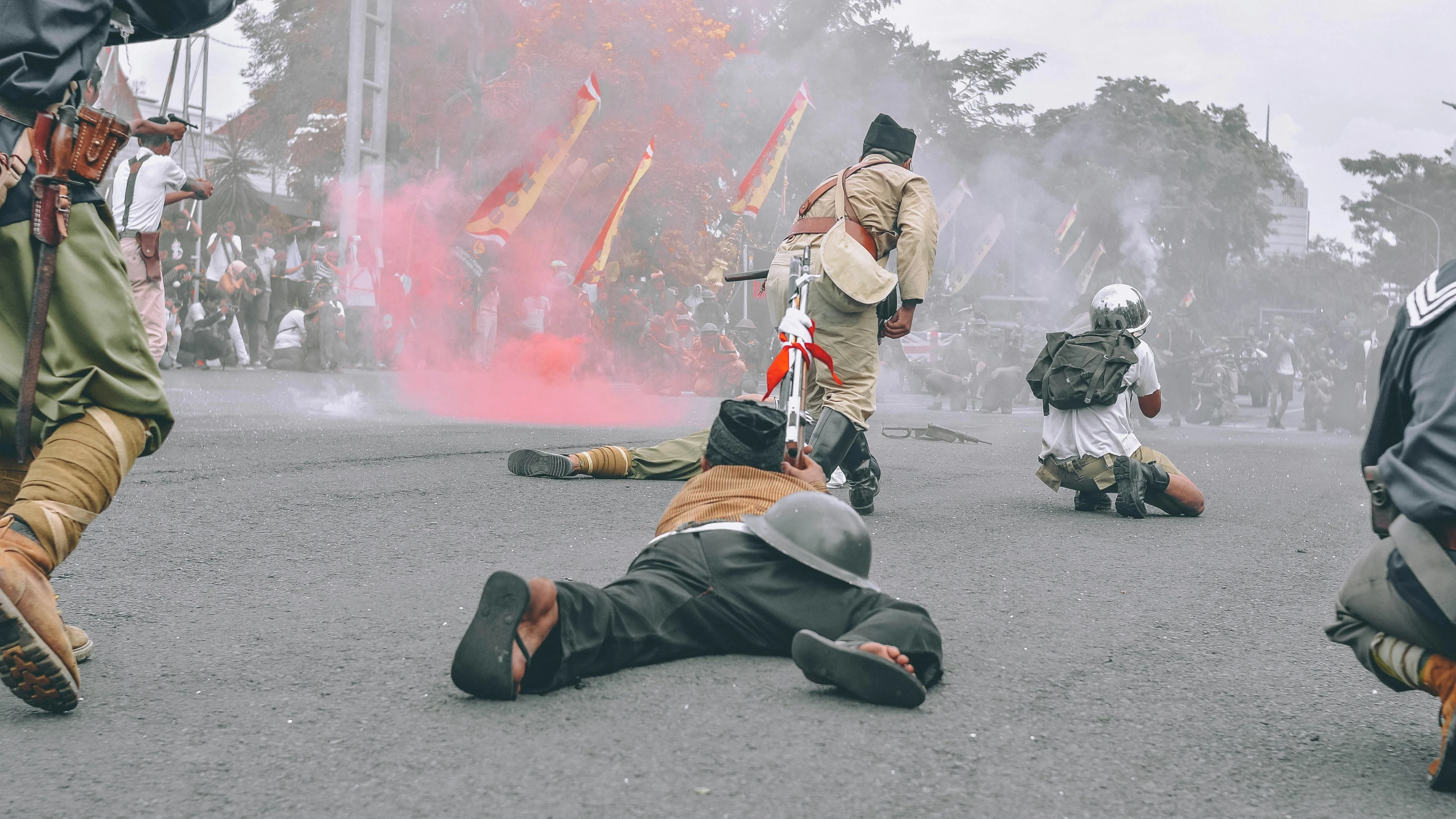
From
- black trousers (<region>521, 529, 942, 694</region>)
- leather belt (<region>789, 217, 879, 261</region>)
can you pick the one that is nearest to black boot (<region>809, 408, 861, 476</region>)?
leather belt (<region>789, 217, 879, 261</region>)

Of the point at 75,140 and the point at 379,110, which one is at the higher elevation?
the point at 379,110

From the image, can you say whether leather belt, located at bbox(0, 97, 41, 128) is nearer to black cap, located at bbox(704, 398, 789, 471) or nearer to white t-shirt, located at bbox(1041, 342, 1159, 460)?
black cap, located at bbox(704, 398, 789, 471)

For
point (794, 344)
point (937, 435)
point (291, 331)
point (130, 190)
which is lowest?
point (291, 331)

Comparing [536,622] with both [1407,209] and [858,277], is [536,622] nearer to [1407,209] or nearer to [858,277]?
[858,277]

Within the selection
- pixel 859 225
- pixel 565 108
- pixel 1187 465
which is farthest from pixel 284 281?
pixel 859 225

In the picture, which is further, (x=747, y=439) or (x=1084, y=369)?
(x=1084, y=369)

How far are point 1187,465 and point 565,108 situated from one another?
51.3ft

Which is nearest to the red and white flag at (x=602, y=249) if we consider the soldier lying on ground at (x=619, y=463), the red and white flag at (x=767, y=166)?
the red and white flag at (x=767, y=166)

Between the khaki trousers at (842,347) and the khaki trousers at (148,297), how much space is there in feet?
13.9

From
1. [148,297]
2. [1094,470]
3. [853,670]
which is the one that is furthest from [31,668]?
[148,297]

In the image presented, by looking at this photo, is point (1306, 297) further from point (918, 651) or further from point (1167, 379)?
point (918, 651)

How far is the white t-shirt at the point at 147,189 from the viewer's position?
855 cm

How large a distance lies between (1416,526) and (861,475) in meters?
3.88

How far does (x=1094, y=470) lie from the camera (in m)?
7.00
